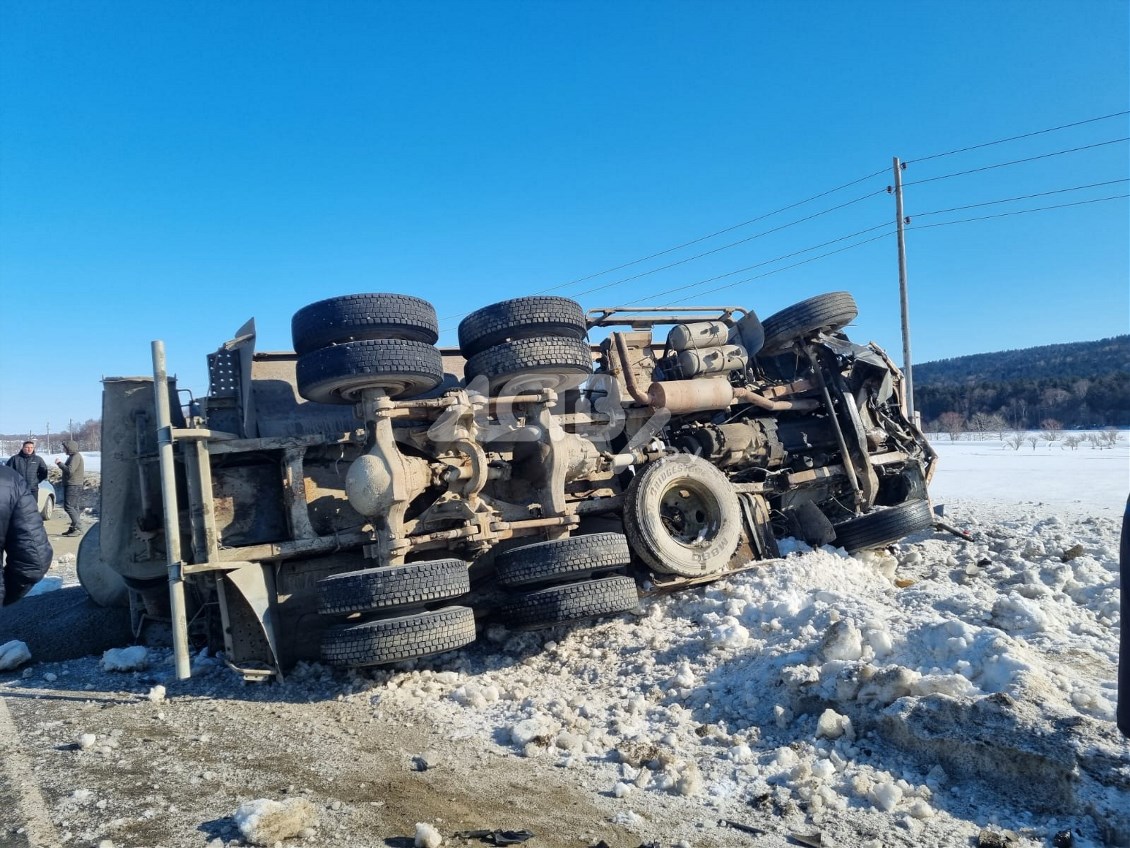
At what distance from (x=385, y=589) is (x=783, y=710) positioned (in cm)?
234

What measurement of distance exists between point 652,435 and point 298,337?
2992 mm

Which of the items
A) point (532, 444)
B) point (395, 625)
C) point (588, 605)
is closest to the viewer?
point (395, 625)

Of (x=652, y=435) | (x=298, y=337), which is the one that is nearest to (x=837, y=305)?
(x=652, y=435)

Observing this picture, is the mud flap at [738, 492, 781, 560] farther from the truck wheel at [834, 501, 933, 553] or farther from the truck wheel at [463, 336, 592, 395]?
the truck wheel at [463, 336, 592, 395]

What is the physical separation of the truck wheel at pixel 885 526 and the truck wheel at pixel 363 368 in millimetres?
3976

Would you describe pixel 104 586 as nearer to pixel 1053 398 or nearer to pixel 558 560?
pixel 558 560

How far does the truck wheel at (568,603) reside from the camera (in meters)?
4.86

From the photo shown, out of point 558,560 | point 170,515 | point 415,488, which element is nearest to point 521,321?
point 415,488

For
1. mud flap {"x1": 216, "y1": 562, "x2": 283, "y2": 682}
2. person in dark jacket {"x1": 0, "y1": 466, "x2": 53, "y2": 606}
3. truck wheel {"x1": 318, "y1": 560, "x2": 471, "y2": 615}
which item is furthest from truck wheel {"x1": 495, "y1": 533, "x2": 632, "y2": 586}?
person in dark jacket {"x1": 0, "y1": 466, "x2": 53, "y2": 606}

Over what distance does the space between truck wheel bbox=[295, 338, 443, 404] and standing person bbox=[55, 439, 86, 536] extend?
9885 mm

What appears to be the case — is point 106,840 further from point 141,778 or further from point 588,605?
point 588,605

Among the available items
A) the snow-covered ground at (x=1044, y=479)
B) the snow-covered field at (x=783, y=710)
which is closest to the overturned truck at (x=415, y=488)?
the snow-covered field at (x=783, y=710)

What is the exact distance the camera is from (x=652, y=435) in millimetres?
6555

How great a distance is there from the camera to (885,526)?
6.60 metres
